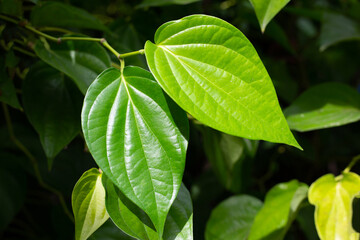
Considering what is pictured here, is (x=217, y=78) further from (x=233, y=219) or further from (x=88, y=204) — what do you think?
(x=233, y=219)

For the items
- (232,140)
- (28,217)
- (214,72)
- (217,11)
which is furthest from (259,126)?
(217,11)

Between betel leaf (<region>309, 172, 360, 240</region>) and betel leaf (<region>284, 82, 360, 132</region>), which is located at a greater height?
betel leaf (<region>284, 82, 360, 132</region>)

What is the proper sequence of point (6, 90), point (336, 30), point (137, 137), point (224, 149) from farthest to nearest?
point (336, 30), point (224, 149), point (6, 90), point (137, 137)

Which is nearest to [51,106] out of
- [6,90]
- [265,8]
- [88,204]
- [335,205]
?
[6,90]

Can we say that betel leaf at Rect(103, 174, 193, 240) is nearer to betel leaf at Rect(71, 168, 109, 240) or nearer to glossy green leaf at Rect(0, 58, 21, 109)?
betel leaf at Rect(71, 168, 109, 240)

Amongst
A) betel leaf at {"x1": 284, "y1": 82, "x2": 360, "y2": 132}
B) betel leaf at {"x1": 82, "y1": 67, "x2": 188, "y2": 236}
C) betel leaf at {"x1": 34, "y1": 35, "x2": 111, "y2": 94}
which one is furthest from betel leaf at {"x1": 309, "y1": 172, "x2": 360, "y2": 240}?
betel leaf at {"x1": 34, "y1": 35, "x2": 111, "y2": 94}

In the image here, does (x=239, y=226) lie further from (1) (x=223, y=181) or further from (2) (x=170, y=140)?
(2) (x=170, y=140)

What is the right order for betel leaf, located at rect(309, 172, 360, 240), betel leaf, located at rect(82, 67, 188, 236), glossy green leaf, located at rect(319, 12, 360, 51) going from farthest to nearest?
glossy green leaf, located at rect(319, 12, 360, 51) → betel leaf, located at rect(309, 172, 360, 240) → betel leaf, located at rect(82, 67, 188, 236)
